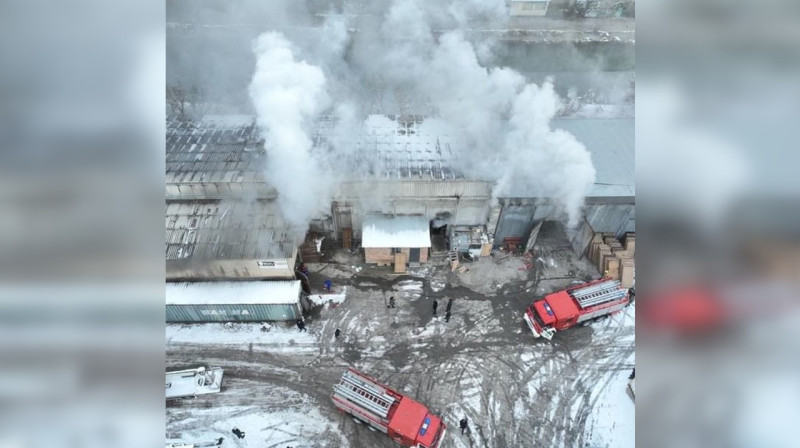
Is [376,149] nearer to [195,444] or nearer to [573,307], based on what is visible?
[573,307]

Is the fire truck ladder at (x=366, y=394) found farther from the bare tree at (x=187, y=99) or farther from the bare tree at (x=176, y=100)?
the bare tree at (x=176, y=100)

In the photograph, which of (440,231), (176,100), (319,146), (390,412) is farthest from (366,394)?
(176,100)

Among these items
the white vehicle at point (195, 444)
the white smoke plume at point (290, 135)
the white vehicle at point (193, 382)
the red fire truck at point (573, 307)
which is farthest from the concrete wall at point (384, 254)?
the white vehicle at point (195, 444)

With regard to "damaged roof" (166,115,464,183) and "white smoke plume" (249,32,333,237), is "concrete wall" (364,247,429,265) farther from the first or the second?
"damaged roof" (166,115,464,183)

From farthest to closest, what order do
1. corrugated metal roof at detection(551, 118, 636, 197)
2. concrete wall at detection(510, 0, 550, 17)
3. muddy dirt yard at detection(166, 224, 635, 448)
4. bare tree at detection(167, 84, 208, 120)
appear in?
1. concrete wall at detection(510, 0, 550, 17)
2. bare tree at detection(167, 84, 208, 120)
3. corrugated metal roof at detection(551, 118, 636, 197)
4. muddy dirt yard at detection(166, 224, 635, 448)

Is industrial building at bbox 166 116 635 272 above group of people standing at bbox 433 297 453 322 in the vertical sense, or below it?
above

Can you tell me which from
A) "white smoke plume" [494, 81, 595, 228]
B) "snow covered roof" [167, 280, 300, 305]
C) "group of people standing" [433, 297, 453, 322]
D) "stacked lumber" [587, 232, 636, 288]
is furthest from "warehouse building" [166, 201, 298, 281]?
"stacked lumber" [587, 232, 636, 288]
